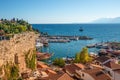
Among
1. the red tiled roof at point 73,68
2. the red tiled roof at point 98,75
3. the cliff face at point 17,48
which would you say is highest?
the cliff face at point 17,48

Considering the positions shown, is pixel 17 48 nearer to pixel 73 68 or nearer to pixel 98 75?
pixel 98 75

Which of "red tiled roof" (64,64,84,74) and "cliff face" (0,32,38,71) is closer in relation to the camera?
"cliff face" (0,32,38,71)

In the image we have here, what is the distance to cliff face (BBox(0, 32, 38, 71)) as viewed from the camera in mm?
29875

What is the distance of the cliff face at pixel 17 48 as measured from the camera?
98.0 feet

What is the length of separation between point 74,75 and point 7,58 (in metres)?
14.8

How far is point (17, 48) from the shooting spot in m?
33.3

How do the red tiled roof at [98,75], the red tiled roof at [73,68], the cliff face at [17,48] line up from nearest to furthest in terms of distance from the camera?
the cliff face at [17,48]
the red tiled roof at [98,75]
the red tiled roof at [73,68]

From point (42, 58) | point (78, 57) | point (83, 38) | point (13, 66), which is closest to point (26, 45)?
point (13, 66)

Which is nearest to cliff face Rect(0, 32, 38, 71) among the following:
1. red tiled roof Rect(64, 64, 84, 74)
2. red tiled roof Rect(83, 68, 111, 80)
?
red tiled roof Rect(64, 64, 84, 74)

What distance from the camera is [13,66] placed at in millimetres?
31672

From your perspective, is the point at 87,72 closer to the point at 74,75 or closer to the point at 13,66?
the point at 74,75

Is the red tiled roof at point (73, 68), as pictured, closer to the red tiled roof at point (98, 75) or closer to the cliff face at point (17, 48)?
the red tiled roof at point (98, 75)

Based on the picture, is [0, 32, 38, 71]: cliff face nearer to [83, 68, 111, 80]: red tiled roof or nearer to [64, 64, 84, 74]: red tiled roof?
[64, 64, 84, 74]: red tiled roof

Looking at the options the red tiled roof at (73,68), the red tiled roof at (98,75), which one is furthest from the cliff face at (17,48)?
the red tiled roof at (98,75)
